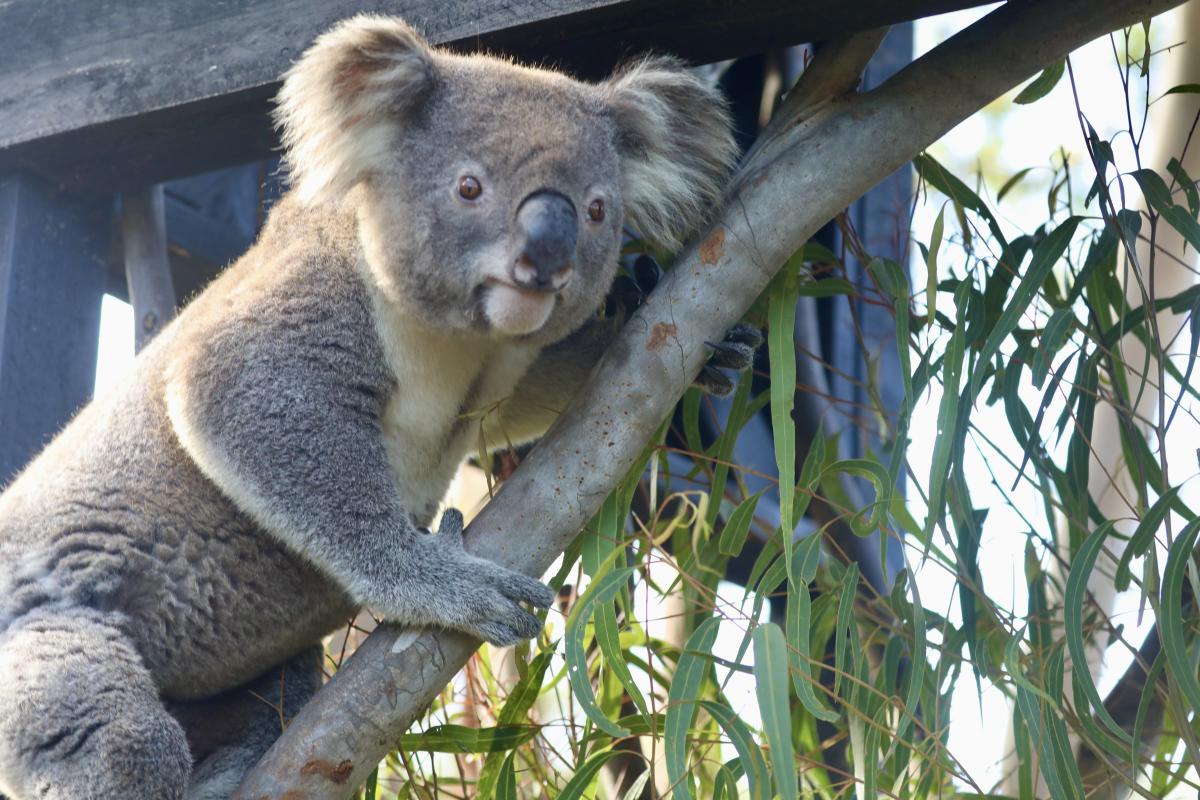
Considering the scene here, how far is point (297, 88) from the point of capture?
6.79 feet

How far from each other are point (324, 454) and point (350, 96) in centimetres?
59

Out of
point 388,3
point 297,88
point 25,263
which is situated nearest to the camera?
point 297,88

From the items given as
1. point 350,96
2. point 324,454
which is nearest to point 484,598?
point 324,454

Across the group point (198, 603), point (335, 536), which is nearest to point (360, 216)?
point (335, 536)

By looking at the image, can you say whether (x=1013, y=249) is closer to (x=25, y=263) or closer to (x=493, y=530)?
(x=493, y=530)

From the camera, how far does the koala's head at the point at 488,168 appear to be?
196cm

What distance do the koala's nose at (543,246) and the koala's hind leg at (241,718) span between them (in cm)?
84

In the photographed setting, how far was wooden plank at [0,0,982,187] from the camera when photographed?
2.08m

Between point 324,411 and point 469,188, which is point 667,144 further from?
point 324,411

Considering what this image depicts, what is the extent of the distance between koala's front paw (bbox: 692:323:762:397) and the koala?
0.21 metres

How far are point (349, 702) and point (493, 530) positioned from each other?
0.34 metres

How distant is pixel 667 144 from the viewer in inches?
88.0

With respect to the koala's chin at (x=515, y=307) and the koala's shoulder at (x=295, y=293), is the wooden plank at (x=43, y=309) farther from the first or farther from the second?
the koala's chin at (x=515, y=307)

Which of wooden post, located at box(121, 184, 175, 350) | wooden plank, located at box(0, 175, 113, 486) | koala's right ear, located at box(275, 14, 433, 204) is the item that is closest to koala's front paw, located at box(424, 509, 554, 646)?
koala's right ear, located at box(275, 14, 433, 204)
